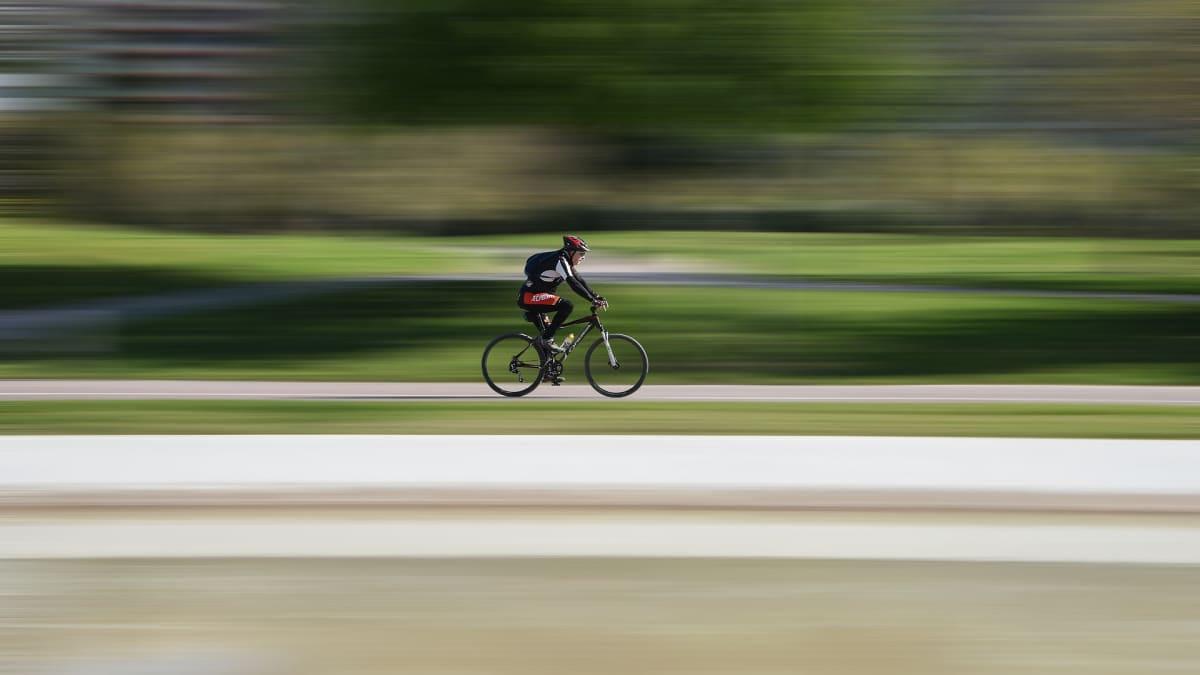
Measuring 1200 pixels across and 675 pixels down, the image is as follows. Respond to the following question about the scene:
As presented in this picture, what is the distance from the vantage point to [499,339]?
12.9 m

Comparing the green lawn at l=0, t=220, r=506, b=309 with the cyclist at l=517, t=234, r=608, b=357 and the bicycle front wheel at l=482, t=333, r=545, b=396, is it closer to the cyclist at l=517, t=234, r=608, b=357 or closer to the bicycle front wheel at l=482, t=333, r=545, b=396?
the bicycle front wheel at l=482, t=333, r=545, b=396

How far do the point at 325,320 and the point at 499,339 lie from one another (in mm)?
7831

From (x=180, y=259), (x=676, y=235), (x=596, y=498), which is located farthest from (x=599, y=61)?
(x=676, y=235)

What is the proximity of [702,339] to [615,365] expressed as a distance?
5725 millimetres

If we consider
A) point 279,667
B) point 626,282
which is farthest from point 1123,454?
point 626,282

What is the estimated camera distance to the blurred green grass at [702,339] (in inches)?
668

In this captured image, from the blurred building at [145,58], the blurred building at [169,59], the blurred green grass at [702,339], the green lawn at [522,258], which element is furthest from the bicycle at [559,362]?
the blurred building at [169,59]

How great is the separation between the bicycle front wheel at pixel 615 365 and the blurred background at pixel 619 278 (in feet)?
1.06

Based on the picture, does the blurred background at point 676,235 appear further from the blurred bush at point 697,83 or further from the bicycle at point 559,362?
the bicycle at point 559,362

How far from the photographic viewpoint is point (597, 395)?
1360cm

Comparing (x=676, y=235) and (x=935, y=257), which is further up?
(x=676, y=235)

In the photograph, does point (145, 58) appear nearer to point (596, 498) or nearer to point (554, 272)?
point (554, 272)

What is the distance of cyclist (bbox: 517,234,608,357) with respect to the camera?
38.4ft

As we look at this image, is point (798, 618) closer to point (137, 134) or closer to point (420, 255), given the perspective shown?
point (420, 255)
